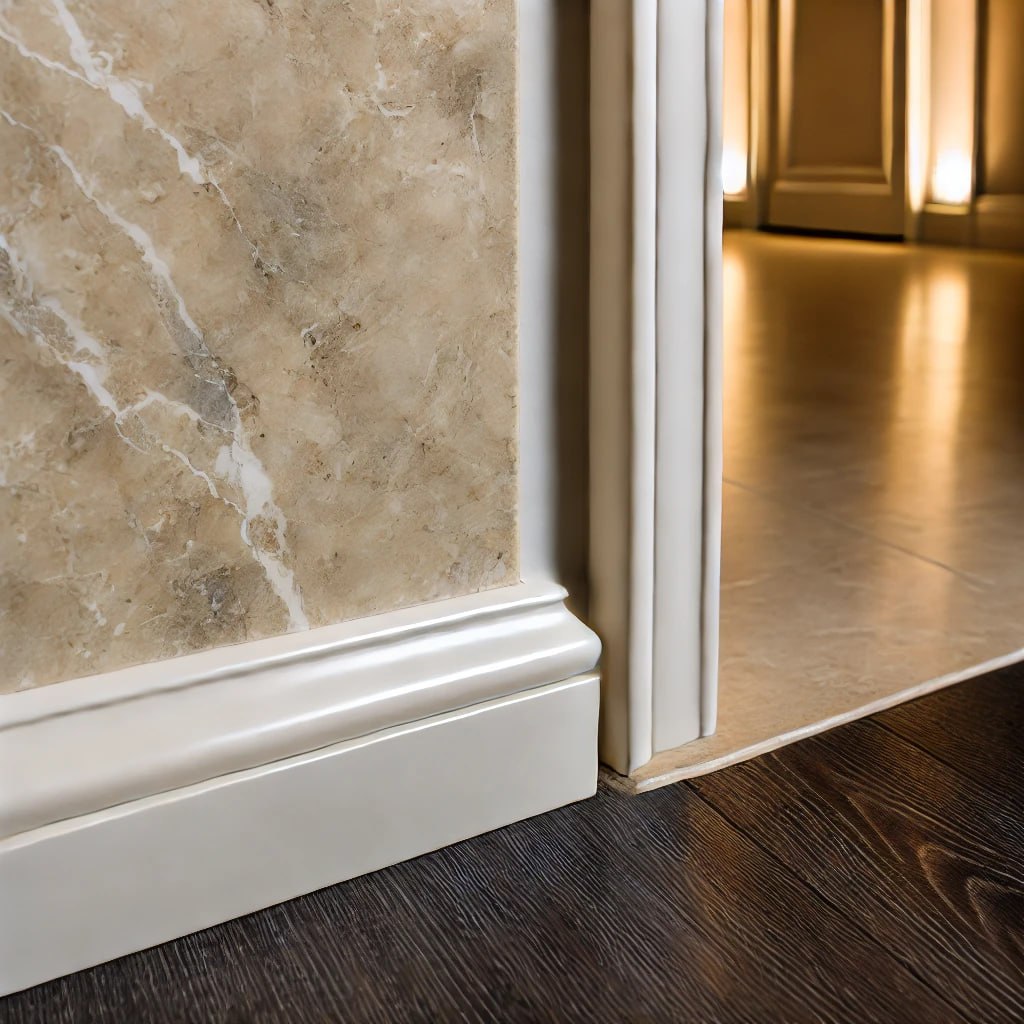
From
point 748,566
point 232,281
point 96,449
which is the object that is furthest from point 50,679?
point 748,566

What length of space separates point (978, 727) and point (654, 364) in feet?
1.69

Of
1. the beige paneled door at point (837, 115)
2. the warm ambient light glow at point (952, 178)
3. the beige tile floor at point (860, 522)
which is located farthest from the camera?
the beige paneled door at point (837, 115)

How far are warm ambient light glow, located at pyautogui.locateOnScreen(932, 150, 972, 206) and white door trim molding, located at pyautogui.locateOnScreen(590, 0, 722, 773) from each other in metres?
8.03

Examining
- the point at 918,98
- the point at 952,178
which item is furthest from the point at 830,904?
the point at 918,98

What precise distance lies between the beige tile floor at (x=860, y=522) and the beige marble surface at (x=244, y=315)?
0.39 meters

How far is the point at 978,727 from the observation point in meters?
1.20

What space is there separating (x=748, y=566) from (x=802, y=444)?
879 mm

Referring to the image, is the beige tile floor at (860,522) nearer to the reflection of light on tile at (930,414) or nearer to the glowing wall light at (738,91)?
the reflection of light on tile at (930,414)

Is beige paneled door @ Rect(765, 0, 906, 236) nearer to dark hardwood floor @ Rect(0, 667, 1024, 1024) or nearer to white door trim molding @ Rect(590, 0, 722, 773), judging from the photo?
white door trim molding @ Rect(590, 0, 722, 773)

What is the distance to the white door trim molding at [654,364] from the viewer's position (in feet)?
3.18

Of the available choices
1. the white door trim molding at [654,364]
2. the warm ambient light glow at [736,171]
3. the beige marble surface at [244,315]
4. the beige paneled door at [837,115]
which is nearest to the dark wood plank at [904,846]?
the white door trim molding at [654,364]

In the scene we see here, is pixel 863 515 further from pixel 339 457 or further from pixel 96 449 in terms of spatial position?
pixel 96 449

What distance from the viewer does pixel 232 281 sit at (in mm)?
858

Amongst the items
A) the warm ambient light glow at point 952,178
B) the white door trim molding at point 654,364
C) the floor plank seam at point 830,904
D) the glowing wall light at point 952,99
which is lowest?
the floor plank seam at point 830,904
